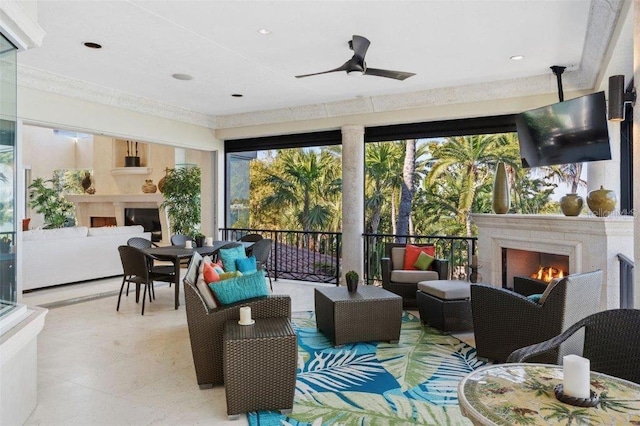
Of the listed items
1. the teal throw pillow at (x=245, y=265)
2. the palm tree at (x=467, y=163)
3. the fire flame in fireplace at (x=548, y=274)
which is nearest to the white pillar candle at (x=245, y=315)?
the teal throw pillow at (x=245, y=265)

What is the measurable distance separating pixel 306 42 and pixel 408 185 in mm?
6218

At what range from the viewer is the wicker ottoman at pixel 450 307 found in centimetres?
420

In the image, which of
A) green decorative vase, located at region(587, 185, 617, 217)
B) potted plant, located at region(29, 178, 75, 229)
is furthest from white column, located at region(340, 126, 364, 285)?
potted plant, located at region(29, 178, 75, 229)

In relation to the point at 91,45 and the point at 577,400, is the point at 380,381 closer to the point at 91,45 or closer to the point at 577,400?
the point at 577,400

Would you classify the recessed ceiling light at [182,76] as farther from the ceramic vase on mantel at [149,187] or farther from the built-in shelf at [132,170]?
the built-in shelf at [132,170]

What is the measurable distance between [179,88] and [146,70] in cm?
85

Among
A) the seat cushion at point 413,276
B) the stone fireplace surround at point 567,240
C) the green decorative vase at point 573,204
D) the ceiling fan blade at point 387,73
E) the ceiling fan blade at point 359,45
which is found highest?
the ceiling fan blade at point 359,45

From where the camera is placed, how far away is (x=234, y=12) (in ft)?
11.8

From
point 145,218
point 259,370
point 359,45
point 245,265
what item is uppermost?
point 359,45

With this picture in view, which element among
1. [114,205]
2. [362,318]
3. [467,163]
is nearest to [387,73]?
[362,318]

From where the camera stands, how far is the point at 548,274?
4.61 meters

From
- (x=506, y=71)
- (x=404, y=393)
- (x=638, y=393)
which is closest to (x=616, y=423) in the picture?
(x=638, y=393)

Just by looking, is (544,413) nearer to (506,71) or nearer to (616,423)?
(616,423)

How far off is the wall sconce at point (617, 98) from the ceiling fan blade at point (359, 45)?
79.4 inches
